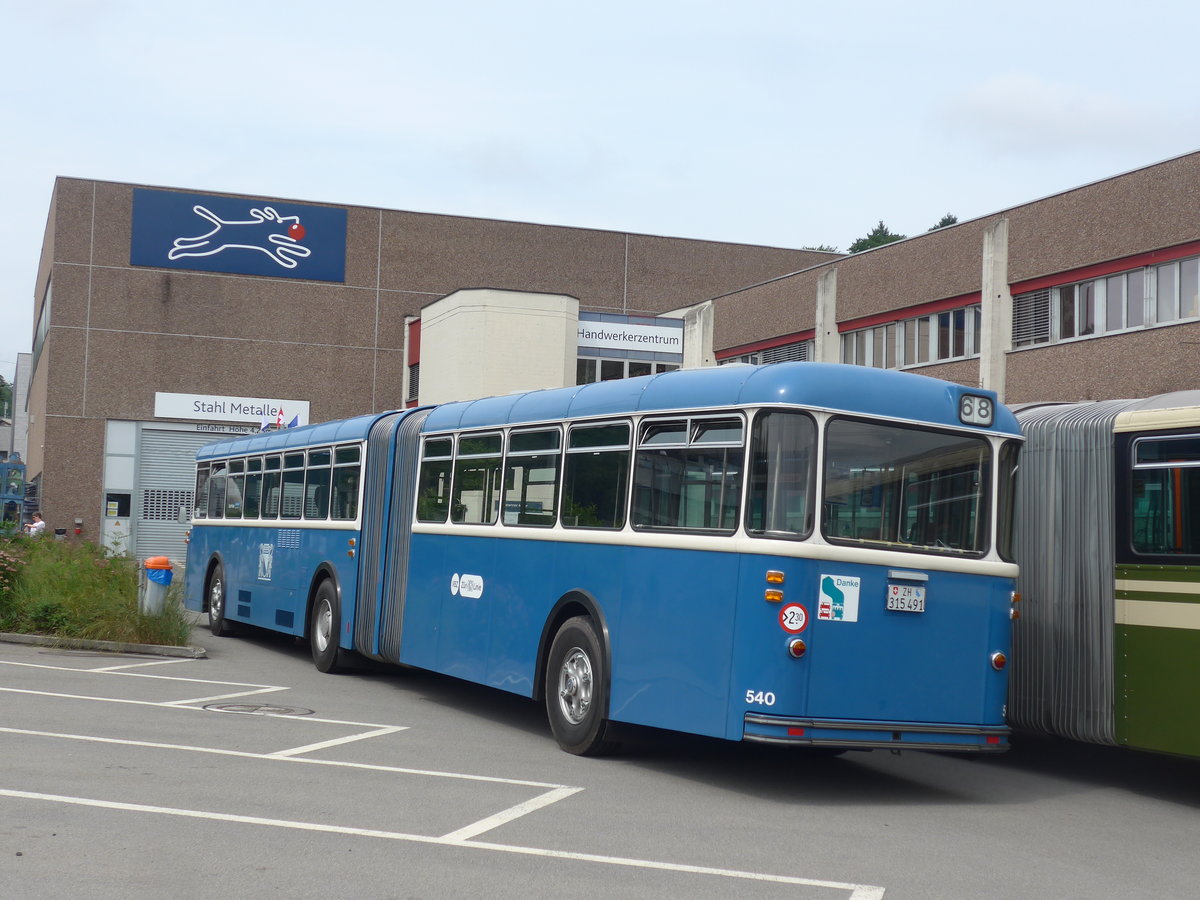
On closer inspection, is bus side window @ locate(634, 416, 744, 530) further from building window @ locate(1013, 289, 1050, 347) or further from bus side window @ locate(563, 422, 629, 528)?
building window @ locate(1013, 289, 1050, 347)

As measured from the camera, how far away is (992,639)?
9.47m

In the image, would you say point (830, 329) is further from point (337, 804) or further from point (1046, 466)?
point (337, 804)

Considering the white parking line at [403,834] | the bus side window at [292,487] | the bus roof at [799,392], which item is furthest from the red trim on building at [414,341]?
the bus roof at [799,392]

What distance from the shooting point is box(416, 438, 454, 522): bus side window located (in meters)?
13.2

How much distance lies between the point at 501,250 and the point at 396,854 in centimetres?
4524

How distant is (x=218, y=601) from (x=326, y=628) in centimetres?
542

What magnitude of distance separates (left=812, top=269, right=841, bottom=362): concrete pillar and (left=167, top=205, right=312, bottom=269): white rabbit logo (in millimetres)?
19302

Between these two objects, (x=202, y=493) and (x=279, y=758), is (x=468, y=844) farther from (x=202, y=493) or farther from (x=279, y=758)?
(x=202, y=493)

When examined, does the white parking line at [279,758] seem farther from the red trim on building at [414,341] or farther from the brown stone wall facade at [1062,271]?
the red trim on building at [414,341]

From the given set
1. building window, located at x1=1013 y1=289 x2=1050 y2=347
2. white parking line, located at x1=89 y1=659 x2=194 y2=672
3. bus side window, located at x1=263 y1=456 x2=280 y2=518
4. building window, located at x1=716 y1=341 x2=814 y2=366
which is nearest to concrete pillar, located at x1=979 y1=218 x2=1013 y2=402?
building window, located at x1=1013 y1=289 x2=1050 y2=347

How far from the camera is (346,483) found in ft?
52.1

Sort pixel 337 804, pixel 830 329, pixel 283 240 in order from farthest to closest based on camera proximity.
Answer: pixel 283 240 < pixel 830 329 < pixel 337 804

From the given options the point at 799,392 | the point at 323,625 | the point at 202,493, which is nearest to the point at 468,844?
the point at 799,392

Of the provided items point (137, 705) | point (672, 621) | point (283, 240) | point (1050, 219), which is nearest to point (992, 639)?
point (672, 621)
